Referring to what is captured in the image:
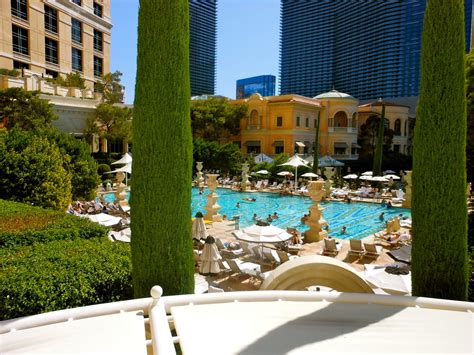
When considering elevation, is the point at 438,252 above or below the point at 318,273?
above

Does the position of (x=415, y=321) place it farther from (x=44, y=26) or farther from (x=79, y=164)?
(x=44, y=26)

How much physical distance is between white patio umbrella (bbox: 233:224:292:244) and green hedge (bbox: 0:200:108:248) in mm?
4281

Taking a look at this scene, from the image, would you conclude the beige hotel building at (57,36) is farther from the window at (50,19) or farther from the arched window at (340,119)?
the arched window at (340,119)

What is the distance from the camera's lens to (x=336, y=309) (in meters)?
4.50

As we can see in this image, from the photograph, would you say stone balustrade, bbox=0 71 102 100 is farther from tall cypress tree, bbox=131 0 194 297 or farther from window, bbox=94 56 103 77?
tall cypress tree, bbox=131 0 194 297

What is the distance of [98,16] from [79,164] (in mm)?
35556

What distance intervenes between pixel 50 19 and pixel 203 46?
Answer: 82256mm

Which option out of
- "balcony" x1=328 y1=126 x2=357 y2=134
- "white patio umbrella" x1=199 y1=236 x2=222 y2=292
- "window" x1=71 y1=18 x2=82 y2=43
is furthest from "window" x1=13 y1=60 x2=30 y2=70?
"balcony" x1=328 y1=126 x2=357 y2=134

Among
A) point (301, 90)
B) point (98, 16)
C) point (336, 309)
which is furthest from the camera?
point (301, 90)

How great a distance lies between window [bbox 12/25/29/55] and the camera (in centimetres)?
3459

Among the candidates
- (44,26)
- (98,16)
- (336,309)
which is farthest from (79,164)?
(98,16)

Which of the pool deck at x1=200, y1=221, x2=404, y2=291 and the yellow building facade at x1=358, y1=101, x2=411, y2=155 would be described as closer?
the pool deck at x1=200, y1=221, x2=404, y2=291

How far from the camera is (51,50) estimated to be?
39.0 m

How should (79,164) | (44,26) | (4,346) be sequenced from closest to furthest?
(4,346) → (79,164) → (44,26)
